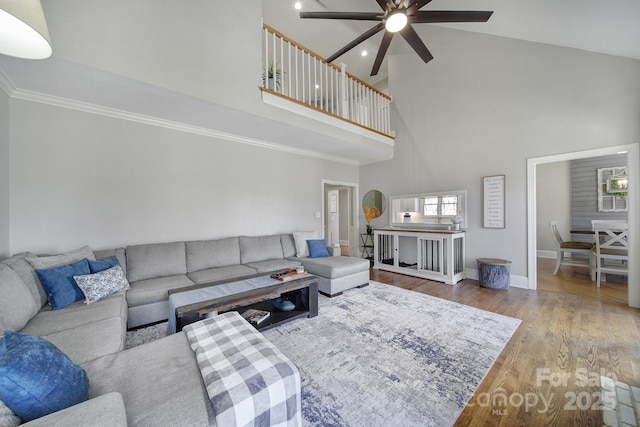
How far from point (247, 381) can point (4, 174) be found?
133 inches

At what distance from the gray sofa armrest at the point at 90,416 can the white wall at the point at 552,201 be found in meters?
7.98

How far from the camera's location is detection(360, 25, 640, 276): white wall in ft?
10.3

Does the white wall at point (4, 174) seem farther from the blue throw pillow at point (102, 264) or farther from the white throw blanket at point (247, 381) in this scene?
the white throw blanket at point (247, 381)

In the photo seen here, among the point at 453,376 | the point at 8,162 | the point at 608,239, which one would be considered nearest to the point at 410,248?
the point at 608,239

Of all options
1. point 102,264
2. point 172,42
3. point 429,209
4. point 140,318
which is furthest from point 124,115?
point 429,209

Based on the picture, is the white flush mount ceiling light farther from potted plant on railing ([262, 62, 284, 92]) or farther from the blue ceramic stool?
the blue ceramic stool

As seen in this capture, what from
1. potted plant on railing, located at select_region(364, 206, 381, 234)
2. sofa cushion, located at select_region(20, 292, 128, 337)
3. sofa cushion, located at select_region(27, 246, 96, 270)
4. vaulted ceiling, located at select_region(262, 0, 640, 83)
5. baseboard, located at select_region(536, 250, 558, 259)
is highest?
vaulted ceiling, located at select_region(262, 0, 640, 83)

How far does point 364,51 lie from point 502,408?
19.9 ft

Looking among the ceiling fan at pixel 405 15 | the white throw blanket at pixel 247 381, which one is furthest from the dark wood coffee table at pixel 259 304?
the ceiling fan at pixel 405 15

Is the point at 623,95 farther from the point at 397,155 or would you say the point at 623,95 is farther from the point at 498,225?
the point at 397,155

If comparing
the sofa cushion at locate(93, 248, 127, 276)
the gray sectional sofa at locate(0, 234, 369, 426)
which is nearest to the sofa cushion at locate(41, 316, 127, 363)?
the gray sectional sofa at locate(0, 234, 369, 426)

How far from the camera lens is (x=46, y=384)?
86cm

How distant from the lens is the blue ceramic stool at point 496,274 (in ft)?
12.2

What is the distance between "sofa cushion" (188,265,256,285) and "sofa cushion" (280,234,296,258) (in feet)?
3.02
